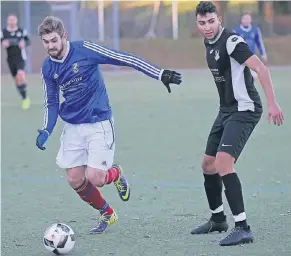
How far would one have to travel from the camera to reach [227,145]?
5.42m

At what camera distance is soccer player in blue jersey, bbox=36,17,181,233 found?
5.89 m

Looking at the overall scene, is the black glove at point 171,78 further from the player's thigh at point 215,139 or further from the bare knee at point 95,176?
the bare knee at point 95,176

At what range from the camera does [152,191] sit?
7504 mm

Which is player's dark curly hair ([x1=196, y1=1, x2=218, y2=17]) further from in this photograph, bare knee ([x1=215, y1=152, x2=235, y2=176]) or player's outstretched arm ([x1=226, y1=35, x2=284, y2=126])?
bare knee ([x1=215, y1=152, x2=235, y2=176])

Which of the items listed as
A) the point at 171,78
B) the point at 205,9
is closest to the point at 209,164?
the point at 171,78

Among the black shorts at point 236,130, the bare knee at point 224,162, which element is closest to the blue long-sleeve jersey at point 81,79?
the black shorts at point 236,130

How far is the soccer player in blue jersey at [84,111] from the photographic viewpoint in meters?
5.89

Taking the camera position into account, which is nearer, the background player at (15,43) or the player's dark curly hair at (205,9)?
the player's dark curly hair at (205,9)


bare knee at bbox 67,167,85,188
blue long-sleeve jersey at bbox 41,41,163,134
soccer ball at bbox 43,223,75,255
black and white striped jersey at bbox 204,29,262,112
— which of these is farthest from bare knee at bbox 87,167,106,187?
black and white striped jersey at bbox 204,29,262,112

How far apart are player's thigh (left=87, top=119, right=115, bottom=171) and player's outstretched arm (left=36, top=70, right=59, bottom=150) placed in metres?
0.35

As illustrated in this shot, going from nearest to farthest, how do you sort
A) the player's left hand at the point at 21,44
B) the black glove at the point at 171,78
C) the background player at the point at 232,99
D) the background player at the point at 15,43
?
the background player at the point at 232,99, the black glove at the point at 171,78, the player's left hand at the point at 21,44, the background player at the point at 15,43

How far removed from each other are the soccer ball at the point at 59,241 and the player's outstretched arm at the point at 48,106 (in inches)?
36.2

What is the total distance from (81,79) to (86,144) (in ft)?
1.71

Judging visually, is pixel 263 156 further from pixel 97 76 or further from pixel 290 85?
pixel 290 85
